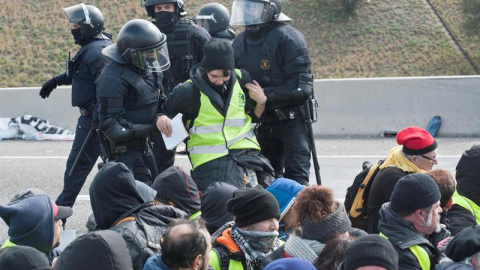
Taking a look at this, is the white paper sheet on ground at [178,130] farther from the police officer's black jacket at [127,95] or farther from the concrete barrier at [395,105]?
the concrete barrier at [395,105]

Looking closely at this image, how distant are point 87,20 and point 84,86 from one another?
2.02 ft

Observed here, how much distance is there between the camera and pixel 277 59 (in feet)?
25.0

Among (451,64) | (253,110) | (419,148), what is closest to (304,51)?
(253,110)

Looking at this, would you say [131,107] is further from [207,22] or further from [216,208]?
[207,22]

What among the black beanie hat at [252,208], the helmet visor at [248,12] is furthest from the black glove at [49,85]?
the black beanie hat at [252,208]

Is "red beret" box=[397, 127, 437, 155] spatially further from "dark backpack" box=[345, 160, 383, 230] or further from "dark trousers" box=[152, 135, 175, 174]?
"dark trousers" box=[152, 135, 175, 174]

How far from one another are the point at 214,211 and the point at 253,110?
2084 mm

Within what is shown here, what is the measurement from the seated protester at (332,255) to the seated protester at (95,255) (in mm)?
943

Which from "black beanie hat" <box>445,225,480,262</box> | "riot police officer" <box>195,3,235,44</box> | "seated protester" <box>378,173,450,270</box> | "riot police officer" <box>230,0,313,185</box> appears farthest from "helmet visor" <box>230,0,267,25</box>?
"black beanie hat" <box>445,225,480,262</box>

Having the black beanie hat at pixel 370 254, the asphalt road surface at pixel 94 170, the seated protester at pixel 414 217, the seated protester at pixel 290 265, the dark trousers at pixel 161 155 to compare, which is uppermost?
the seated protester at pixel 290 265

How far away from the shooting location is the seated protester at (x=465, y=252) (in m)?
4.41

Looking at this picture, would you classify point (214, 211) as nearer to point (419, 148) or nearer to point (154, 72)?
point (419, 148)

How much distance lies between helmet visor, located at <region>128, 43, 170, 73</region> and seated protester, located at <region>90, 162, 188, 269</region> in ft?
6.65

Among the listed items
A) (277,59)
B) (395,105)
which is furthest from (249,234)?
(395,105)
